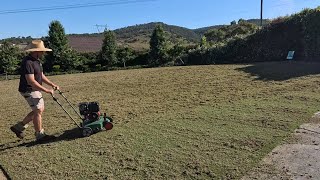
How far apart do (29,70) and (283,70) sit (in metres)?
9.48

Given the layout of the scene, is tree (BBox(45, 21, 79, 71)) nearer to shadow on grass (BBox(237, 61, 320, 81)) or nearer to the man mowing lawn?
shadow on grass (BBox(237, 61, 320, 81))

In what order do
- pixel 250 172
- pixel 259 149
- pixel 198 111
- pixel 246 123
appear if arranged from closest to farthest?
pixel 250 172 → pixel 259 149 → pixel 246 123 → pixel 198 111

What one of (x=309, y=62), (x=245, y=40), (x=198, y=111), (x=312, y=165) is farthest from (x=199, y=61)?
(x=312, y=165)

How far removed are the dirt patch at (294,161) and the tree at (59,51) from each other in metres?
22.0

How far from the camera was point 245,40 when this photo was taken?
60.5ft

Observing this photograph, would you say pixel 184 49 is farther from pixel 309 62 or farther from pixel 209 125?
pixel 209 125

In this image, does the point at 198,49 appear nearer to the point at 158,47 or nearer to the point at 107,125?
the point at 158,47

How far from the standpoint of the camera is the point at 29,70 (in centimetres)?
563

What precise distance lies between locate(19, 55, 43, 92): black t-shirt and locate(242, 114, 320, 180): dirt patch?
3.55m

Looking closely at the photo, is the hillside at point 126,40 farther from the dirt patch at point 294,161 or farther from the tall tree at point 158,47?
the dirt patch at point 294,161

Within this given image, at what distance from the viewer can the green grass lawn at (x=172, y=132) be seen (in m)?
4.71

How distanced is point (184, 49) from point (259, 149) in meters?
19.5

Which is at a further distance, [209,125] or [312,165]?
[209,125]

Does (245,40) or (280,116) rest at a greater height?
(245,40)
